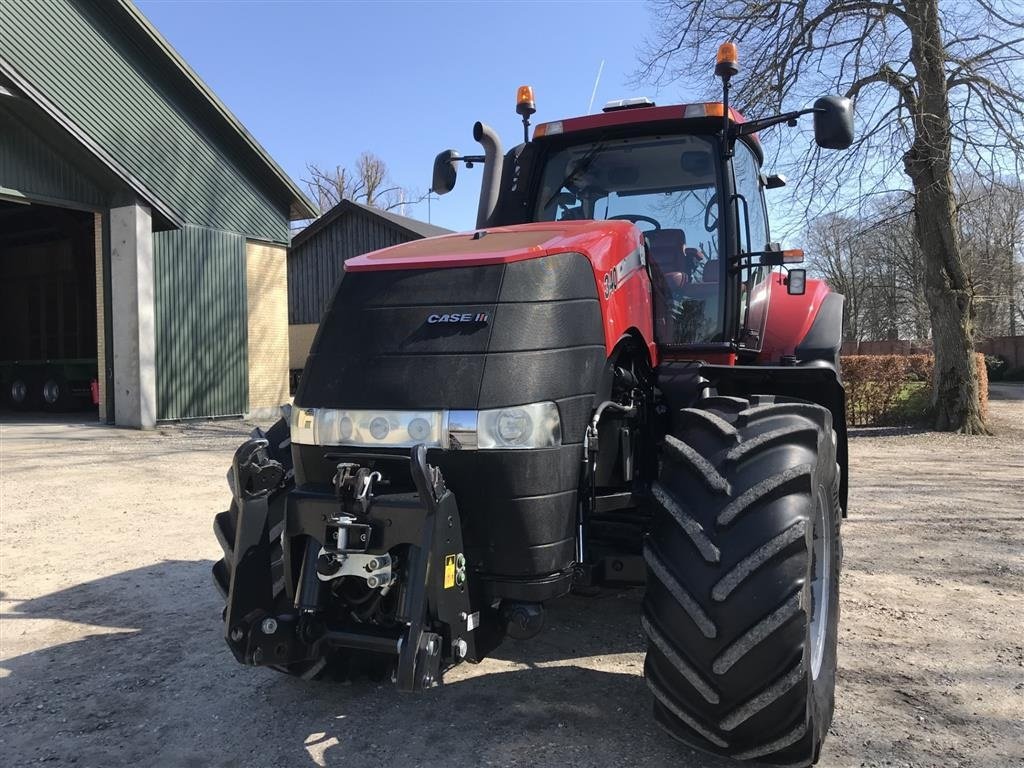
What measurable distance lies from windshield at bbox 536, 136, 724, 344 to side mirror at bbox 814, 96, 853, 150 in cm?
54

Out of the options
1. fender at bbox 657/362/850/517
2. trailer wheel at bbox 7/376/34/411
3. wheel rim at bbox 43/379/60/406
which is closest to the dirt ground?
fender at bbox 657/362/850/517

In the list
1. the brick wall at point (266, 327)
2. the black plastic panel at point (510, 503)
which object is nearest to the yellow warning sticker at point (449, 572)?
the black plastic panel at point (510, 503)

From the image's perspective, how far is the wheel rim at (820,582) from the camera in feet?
9.68

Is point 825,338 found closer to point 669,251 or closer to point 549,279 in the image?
point 669,251

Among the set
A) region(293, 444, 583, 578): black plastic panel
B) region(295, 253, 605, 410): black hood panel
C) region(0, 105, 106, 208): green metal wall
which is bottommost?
region(293, 444, 583, 578): black plastic panel

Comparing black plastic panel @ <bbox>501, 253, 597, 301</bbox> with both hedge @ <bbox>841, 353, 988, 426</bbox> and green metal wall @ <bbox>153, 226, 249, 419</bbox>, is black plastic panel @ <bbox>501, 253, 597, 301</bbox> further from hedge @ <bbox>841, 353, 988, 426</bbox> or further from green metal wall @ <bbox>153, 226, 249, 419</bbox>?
green metal wall @ <bbox>153, 226, 249, 419</bbox>

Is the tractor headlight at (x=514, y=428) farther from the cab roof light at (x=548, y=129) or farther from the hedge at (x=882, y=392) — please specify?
the hedge at (x=882, y=392)

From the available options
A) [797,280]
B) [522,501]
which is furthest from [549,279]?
[797,280]

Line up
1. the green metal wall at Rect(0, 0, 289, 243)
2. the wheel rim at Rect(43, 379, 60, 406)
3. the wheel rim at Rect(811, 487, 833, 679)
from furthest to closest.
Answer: the wheel rim at Rect(43, 379, 60, 406), the green metal wall at Rect(0, 0, 289, 243), the wheel rim at Rect(811, 487, 833, 679)

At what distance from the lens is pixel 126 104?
1416 cm

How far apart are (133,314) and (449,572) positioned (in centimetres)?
1353

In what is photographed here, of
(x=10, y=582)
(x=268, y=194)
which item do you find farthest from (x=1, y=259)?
(x=10, y=582)

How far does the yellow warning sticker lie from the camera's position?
2393 mm

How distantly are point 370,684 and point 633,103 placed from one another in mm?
3068
